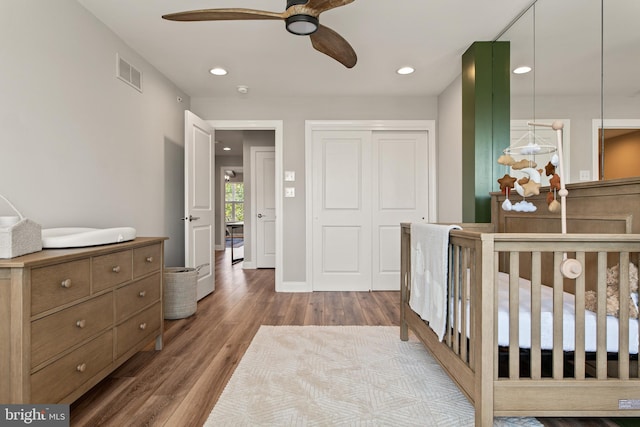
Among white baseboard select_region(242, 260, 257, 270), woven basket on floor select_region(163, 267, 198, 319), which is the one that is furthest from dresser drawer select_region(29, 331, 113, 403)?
white baseboard select_region(242, 260, 257, 270)

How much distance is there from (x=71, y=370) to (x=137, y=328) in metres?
0.52

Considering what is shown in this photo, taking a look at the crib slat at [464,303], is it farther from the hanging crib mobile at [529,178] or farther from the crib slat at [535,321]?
the hanging crib mobile at [529,178]

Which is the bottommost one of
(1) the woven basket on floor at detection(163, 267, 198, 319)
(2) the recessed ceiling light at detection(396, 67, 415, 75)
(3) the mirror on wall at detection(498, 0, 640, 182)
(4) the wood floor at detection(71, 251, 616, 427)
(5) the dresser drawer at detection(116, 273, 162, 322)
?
(4) the wood floor at detection(71, 251, 616, 427)

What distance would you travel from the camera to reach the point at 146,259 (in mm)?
2021

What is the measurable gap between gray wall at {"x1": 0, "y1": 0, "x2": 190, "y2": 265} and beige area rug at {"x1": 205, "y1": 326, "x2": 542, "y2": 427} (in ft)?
4.76

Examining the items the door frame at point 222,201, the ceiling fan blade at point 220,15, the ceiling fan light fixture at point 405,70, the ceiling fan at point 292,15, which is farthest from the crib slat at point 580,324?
the door frame at point 222,201

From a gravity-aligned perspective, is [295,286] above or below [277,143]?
below

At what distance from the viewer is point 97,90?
7.60 ft

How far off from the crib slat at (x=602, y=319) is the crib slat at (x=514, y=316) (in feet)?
0.98

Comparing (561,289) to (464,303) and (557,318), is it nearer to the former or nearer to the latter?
(557,318)

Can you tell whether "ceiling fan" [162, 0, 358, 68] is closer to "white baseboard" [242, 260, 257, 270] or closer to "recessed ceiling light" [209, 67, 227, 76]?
"recessed ceiling light" [209, 67, 227, 76]

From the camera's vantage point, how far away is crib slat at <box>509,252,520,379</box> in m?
1.26

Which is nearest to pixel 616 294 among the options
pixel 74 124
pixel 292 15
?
pixel 292 15

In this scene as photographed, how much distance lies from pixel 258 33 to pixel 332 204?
6.57 feet
